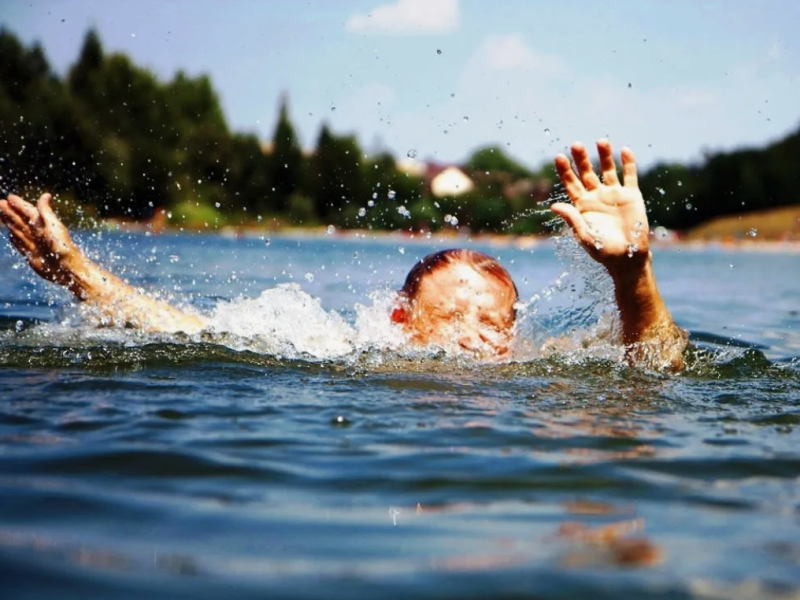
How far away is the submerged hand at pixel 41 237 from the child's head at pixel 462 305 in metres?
1.79

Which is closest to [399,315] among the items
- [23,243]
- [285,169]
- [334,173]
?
[23,243]

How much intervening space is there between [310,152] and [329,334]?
55337mm

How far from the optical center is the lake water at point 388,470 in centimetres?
193

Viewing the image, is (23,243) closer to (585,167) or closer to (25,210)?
(25,210)

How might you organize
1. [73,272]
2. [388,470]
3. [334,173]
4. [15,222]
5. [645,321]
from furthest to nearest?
[334,173]
[73,272]
[15,222]
[645,321]
[388,470]

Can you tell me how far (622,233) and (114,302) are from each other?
2706mm

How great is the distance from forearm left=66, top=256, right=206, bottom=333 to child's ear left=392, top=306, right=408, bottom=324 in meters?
1.13

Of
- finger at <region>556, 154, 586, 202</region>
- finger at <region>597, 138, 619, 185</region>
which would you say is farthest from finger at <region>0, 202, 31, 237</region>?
finger at <region>597, 138, 619, 185</region>

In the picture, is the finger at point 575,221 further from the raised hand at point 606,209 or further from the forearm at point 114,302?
the forearm at point 114,302

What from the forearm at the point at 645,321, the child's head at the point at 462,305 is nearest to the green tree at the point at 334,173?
the child's head at the point at 462,305

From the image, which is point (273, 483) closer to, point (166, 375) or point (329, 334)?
point (166, 375)

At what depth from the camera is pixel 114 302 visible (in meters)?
5.16

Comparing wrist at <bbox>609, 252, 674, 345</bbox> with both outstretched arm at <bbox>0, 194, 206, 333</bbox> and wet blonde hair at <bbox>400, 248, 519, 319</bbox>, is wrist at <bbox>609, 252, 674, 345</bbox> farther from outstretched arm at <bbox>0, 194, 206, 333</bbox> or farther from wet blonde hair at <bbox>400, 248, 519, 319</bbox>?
outstretched arm at <bbox>0, 194, 206, 333</bbox>

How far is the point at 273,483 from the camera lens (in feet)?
8.23
